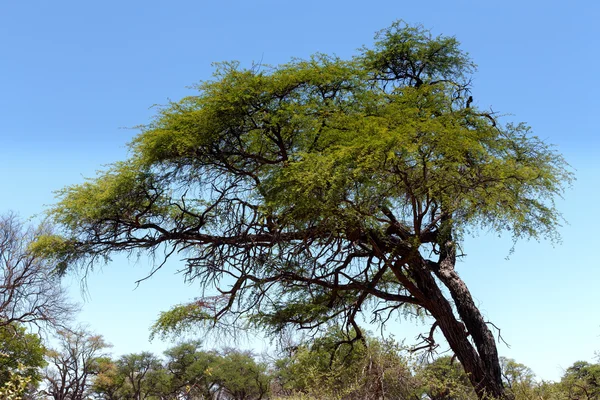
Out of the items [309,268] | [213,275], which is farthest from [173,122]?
[309,268]

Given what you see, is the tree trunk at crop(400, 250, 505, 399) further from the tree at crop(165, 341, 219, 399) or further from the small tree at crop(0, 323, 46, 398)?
the tree at crop(165, 341, 219, 399)

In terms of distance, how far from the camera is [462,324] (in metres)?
11.3

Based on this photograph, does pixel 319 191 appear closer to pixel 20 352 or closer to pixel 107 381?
pixel 20 352

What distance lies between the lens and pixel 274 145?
1177 cm

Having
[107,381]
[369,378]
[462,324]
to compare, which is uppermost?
[107,381]

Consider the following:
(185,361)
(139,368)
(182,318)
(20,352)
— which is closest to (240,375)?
(185,361)

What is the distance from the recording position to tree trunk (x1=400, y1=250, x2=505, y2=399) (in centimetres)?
1079

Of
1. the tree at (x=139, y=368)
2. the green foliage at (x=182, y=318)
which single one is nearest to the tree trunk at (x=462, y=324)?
the green foliage at (x=182, y=318)

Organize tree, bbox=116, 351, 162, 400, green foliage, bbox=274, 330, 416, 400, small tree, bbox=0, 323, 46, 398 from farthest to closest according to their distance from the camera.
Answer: tree, bbox=116, 351, 162, 400
small tree, bbox=0, 323, 46, 398
green foliage, bbox=274, 330, 416, 400

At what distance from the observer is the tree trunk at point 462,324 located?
1079 centimetres

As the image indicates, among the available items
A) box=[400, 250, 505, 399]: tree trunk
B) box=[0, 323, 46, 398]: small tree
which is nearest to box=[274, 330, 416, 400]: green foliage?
box=[400, 250, 505, 399]: tree trunk

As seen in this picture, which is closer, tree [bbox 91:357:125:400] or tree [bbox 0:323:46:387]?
tree [bbox 0:323:46:387]

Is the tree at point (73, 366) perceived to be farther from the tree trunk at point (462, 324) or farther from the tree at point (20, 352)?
the tree trunk at point (462, 324)

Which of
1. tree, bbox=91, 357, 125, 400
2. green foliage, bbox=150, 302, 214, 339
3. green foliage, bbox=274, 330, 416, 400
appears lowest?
green foliage, bbox=274, 330, 416, 400
